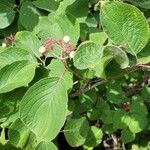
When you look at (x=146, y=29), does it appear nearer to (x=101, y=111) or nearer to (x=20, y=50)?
(x=20, y=50)

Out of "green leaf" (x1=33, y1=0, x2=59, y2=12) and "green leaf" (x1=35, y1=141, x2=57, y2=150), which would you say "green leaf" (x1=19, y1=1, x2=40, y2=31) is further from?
"green leaf" (x1=35, y1=141, x2=57, y2=150)

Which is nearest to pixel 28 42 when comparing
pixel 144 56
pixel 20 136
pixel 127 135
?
pixel 20 136

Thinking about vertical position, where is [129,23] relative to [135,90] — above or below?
above

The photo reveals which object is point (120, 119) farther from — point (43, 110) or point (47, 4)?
point (43, 110)

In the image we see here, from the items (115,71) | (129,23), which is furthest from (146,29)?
(115,71)

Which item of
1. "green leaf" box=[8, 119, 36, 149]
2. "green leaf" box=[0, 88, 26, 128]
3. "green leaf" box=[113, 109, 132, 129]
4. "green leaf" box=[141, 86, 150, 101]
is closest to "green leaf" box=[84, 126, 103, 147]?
"green leaf" box=[113, 109, 132, 129]

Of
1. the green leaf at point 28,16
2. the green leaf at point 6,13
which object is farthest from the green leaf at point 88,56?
the green leaf at point 6,13
